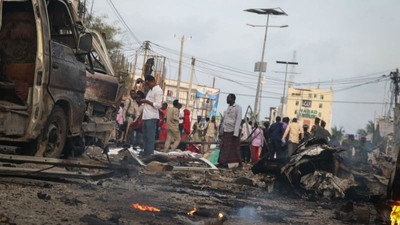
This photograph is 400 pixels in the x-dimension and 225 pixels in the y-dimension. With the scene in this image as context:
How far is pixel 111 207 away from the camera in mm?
4527

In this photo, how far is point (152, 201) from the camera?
521 cm

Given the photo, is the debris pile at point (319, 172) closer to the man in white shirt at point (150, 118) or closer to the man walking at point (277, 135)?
the man in white shirt at point (150, 118)

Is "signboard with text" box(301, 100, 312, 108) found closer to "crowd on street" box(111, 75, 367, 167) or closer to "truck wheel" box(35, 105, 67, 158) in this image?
"crowd on street" box(111, 75, 367, 167)

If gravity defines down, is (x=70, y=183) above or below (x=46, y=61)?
below

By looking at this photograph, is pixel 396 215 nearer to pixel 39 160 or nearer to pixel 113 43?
pixel 39 160

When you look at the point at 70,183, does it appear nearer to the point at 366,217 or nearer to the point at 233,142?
the point at 366,217

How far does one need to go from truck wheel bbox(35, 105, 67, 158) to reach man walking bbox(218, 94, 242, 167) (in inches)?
187

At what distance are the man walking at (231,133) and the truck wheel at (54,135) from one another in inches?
187

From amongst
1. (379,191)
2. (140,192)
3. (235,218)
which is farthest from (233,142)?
(235,218)

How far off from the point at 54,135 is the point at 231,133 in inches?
203

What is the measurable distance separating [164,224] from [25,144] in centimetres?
304

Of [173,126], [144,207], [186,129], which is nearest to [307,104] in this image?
[186,129]

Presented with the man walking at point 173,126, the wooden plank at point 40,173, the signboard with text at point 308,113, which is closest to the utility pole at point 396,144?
the wooden plank at point 40,173

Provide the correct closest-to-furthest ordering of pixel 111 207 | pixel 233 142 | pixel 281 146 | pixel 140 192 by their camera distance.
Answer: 1. pixel 111 207
2. pixel 140 192
3. pixel 233 142
4. pixel 281 146
